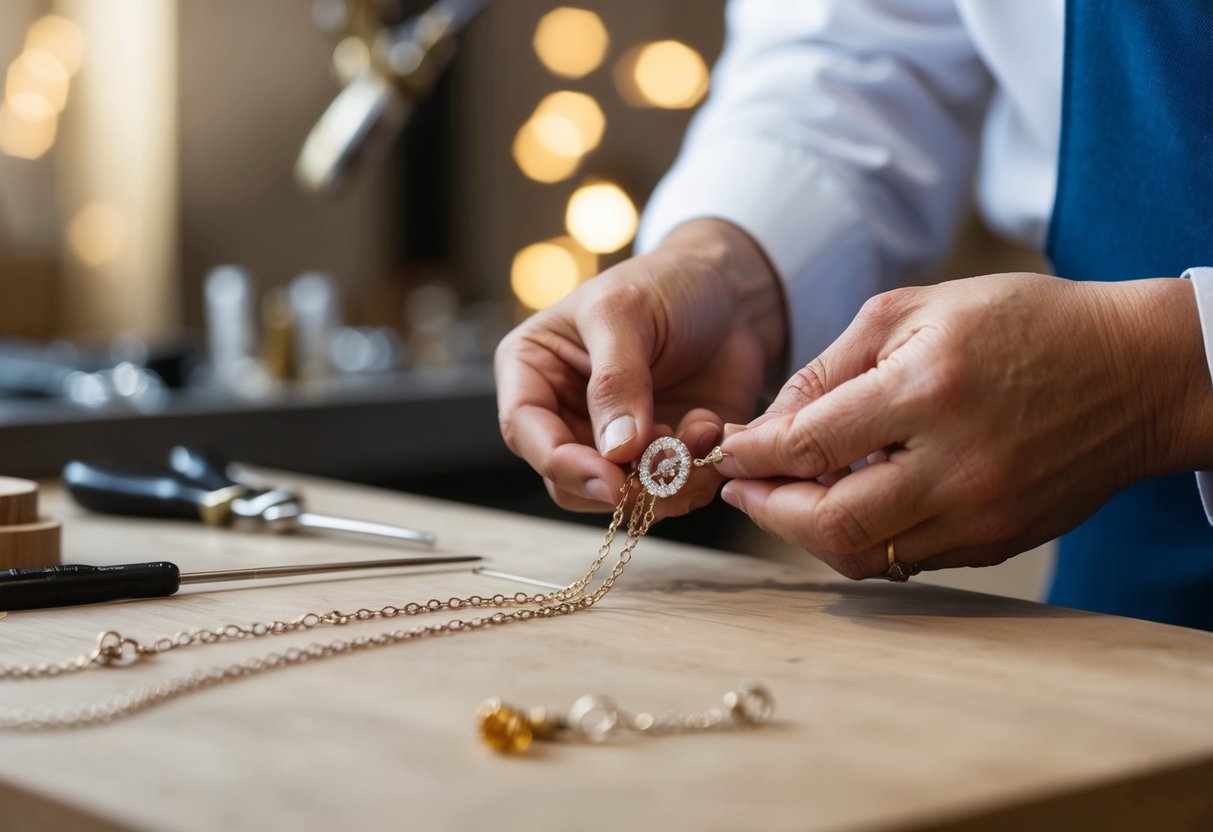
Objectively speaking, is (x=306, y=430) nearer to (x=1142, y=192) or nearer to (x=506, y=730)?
(x=1142, y=192)

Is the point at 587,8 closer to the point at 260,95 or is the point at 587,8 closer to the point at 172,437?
the point at 260,95

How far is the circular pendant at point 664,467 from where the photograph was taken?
0.69 meters

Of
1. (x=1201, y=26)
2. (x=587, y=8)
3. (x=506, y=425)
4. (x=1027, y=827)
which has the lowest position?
(x=1027, y=827)

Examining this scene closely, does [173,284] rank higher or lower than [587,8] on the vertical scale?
lower

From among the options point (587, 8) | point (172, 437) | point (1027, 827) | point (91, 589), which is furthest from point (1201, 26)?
point (587, 8)

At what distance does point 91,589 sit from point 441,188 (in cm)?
273

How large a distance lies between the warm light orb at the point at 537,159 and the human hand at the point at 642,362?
233cm

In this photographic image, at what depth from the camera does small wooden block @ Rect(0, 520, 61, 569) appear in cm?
71

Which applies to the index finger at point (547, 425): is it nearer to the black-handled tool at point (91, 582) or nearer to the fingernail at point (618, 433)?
the fingernail at point (618, 433)

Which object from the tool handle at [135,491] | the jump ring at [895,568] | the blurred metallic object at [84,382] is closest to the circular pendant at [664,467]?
the jump ring at [895,568]

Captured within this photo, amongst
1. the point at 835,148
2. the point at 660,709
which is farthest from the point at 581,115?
the point at 660,709

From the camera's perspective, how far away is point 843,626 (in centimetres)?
60

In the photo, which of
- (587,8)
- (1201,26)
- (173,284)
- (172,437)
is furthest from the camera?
(587,8)

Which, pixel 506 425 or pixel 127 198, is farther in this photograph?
pixel 127 198
